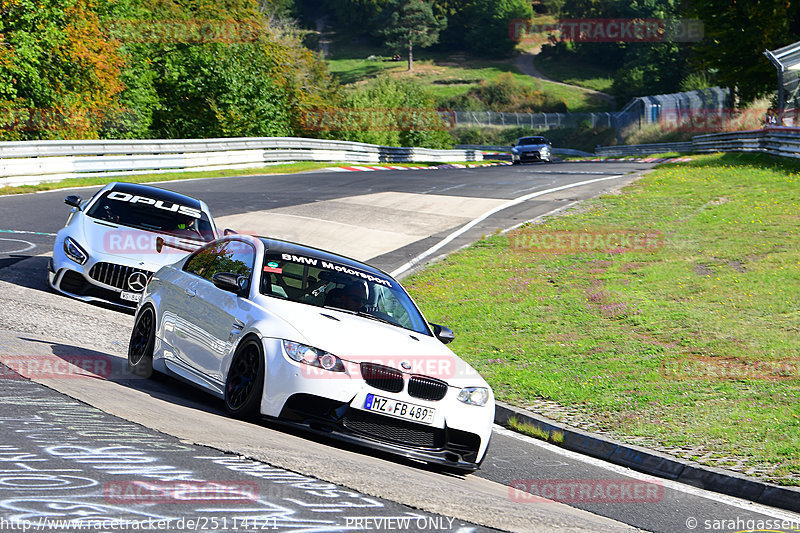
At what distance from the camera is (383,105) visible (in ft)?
212

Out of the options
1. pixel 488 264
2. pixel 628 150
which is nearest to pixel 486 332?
pixel 488 264

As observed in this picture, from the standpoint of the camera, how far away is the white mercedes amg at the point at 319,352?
22.7 ft

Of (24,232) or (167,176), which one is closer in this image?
(24,232)

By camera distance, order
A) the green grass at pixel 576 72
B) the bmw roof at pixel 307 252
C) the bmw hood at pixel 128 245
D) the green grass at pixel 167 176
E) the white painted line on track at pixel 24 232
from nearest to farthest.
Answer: the bmw roof at pixel 307 252
the bmw hood at pixel 128 245
the white painted line on track at pixel 24 232
the green grass at pixel 167 176
the green grass at pixel 576 72

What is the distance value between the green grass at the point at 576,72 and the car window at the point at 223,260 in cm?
12486

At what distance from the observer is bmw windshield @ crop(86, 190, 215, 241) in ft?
43.8

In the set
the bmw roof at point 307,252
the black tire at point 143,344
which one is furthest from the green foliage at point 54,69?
the bmw roof at point 307,252

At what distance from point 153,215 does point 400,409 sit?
774cm

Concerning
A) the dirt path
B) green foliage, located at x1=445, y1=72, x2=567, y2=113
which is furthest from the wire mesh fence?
the dirt path

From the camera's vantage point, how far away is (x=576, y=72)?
138 metres

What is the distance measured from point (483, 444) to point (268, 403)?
1725mm

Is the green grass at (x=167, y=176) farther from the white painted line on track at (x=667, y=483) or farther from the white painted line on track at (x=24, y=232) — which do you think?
the white painted line on track at (x=667, y=483)

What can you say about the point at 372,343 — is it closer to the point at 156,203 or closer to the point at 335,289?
the point at 335,289

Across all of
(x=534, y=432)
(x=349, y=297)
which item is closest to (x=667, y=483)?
(x=534, y=432)
